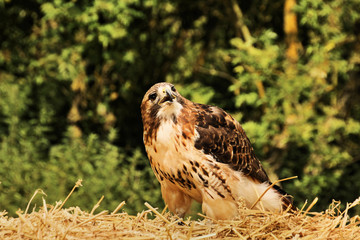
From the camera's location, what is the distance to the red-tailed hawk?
10.8 feet

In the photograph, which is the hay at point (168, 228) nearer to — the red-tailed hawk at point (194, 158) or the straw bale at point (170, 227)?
the straw bale at point (170, 227)

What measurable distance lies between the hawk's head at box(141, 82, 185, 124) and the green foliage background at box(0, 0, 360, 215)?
2.74 m

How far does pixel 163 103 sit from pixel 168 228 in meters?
0.81

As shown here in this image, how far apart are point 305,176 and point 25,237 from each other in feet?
14.1

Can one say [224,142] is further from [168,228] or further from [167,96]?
[168,228]

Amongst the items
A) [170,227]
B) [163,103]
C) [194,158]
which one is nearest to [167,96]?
[163,103]

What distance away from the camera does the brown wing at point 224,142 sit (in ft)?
11.2

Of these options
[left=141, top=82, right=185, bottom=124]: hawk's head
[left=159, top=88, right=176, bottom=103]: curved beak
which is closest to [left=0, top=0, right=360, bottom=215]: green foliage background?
[left=141, top=82, right=185, bottom=124]: hawk's head

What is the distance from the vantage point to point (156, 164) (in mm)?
3416

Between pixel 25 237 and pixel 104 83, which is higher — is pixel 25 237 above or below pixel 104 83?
below

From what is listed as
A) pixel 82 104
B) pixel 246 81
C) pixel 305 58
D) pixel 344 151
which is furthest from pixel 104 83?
pixel 344 151

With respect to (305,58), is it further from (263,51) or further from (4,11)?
(4,11)

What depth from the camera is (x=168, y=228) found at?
116 inches

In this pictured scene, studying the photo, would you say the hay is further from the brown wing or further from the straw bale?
the brown wing
